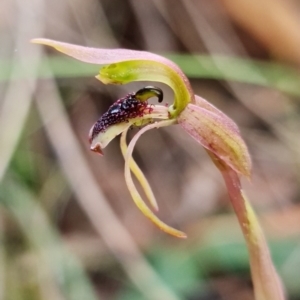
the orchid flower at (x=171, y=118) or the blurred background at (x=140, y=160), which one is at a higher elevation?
the orchid flower at (x=171, y=118)

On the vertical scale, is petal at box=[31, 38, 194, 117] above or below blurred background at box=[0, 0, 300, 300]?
above

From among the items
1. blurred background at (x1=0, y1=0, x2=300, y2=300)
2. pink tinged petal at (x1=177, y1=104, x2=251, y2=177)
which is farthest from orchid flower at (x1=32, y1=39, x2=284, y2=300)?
blurred background at (x1=0, y1=0, x2=300, y2=300)

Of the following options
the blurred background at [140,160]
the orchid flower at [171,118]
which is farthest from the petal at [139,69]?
the blurred background at [140,160]

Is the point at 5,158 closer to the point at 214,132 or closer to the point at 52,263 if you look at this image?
the point at 52,263

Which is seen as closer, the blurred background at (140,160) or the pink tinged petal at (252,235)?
the pink tinged petal at (252,235)

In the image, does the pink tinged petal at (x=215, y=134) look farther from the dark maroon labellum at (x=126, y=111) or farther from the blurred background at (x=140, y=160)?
the blurred background at (x=140, y=160)

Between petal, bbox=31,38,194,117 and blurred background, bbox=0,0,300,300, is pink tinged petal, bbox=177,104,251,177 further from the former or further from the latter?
blurred background, bbox=0,0,300,300

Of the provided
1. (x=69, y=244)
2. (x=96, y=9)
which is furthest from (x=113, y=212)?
(x=96, y=9)

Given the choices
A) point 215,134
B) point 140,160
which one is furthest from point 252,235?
point 140,160
